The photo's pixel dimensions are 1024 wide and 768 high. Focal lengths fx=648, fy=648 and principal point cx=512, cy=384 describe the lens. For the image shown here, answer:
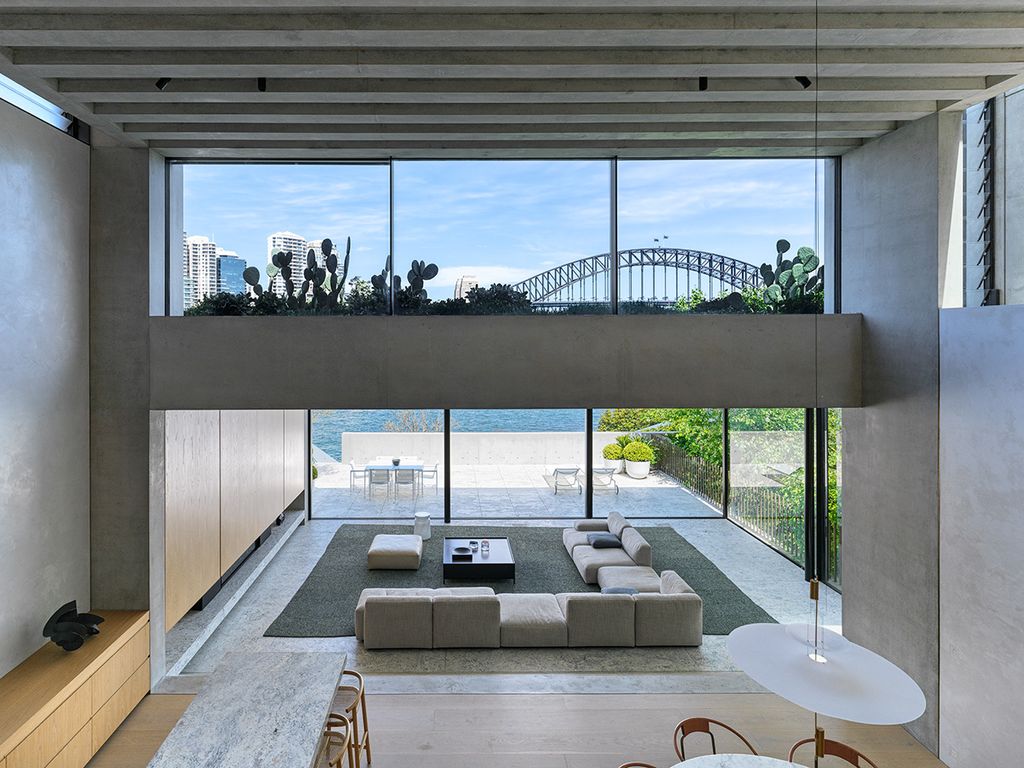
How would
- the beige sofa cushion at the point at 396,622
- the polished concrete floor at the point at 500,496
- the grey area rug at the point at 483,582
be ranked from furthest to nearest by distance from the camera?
1. the polished concrete floor at the point at 500,496
2. the grey area rug at the point at 483,582
3. the beige sofa cushion at the point at 396,622

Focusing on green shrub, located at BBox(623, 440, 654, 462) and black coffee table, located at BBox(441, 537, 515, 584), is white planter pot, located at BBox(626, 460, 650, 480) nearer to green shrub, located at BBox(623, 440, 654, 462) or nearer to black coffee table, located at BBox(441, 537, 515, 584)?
green shrub, located at BBox(623, 440, 654, 462)

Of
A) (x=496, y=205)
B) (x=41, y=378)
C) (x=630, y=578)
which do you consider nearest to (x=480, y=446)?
(x=630, y=578)

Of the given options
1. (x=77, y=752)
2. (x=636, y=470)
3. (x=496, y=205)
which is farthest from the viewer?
(x=636, y=470)

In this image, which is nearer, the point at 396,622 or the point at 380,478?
the point at 396,622

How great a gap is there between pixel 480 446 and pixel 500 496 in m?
1.03

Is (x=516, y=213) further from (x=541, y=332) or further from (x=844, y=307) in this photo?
(x=844, y=307)

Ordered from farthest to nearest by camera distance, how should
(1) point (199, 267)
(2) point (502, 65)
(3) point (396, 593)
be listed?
(3) point (396, 593) → (1) point (199, 267) → (2) point (502, 65)

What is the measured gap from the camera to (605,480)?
12.0m

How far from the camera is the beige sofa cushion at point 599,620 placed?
274 inches

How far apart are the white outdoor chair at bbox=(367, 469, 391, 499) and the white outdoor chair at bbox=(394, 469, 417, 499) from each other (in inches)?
5.8

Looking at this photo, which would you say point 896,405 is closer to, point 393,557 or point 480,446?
point 393,557

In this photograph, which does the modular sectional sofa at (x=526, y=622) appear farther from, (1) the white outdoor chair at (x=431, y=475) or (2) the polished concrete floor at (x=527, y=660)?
(1) the white outdoor chair at (x=431, y=475)

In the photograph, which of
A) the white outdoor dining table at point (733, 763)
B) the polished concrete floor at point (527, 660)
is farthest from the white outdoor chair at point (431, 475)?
the white outdoor dining table at point (733, 763)

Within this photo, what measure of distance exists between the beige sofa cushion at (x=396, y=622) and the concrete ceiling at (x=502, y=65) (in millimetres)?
4633
